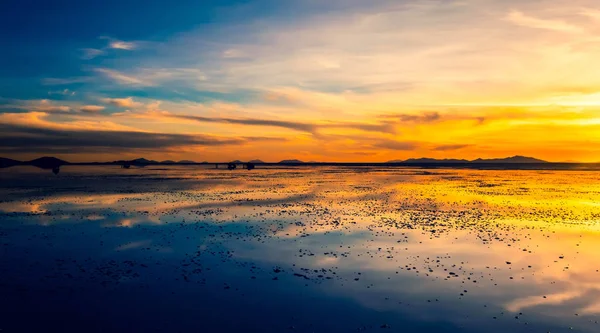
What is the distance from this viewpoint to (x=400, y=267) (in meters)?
19.3

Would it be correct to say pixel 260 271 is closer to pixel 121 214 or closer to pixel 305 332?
pixel 305 332

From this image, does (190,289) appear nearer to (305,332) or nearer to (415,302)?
(305,332)

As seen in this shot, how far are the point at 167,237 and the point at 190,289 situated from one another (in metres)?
10.9

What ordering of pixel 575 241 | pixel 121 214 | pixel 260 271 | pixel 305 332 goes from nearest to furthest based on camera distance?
pixel 305 332, pixel 260 271, pixel 575 241, pixel 121 214

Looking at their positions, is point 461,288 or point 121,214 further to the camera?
point 121,214

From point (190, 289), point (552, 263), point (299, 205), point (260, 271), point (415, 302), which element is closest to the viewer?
point (415, 302)

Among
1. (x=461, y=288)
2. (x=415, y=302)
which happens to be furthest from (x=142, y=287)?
(x=461, y=288)

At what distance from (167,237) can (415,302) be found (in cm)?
1674

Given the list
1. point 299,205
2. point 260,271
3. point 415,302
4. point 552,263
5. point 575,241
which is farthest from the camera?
point 299,205

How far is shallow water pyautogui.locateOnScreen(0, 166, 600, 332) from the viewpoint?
13.2 m

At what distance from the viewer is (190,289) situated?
1616 cm

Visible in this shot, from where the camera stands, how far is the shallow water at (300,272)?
13.2 m

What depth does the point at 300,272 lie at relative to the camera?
1869 cm

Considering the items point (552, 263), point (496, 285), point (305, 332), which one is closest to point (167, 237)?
point (305, 332)
